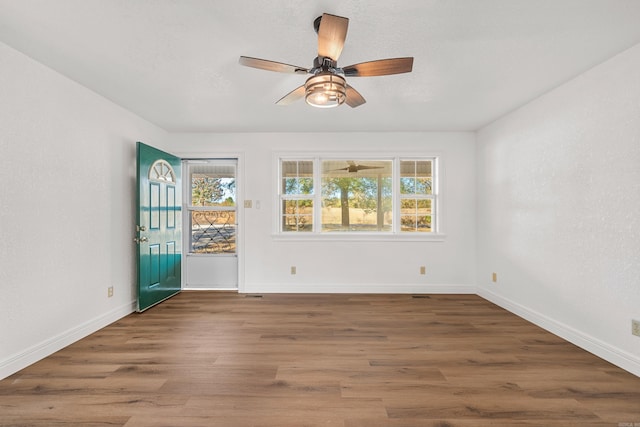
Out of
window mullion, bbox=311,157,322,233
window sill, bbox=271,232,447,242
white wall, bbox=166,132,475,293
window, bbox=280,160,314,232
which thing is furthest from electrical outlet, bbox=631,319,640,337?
window, bbox=280,160,314,232

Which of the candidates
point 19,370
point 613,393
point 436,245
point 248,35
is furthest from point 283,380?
point 436,245

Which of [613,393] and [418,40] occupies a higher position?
[418,40]

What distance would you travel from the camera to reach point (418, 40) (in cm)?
204

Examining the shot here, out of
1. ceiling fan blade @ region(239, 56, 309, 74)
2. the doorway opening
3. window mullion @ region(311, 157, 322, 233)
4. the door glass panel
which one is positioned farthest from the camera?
the doorway opening

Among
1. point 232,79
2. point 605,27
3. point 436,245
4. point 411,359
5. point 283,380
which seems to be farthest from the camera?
point 436,245

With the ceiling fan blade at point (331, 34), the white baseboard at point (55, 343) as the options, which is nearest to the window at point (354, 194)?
the white baseboard at point (55, 343)

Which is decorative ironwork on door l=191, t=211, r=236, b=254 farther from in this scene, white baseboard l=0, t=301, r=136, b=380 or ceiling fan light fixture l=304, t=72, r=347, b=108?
ceiling fan light fixture l=304, t=72, r=347, b=108

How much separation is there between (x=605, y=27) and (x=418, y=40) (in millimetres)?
1192

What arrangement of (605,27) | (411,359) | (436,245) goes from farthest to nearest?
(436,245) < (411,359) < (605,27)

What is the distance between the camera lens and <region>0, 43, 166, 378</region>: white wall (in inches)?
85.8

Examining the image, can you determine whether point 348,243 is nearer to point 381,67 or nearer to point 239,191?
point 239,191

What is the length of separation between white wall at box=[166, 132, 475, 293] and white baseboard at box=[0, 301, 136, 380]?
165 centimetres

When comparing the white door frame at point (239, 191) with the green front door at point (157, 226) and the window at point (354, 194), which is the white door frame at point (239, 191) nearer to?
the green front door at point (157, 226)

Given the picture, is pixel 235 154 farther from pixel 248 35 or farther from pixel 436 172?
pixel 436 172
